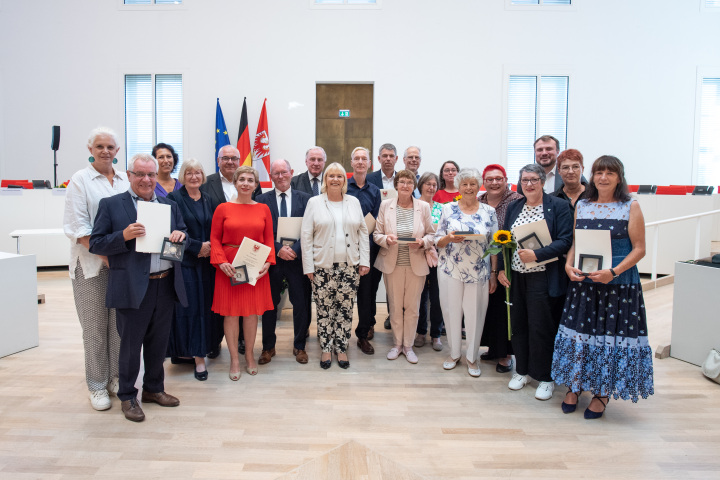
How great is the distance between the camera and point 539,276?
3008 mm

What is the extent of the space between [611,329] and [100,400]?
3199 mm

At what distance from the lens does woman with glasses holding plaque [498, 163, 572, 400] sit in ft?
9.61

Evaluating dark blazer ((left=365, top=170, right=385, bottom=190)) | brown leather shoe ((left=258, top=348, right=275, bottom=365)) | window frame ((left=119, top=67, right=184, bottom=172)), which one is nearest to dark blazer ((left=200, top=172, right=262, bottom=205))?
brown leather shoe ((left=258, top=348, right=275, bottom=365))

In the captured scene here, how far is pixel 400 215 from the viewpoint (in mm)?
3691

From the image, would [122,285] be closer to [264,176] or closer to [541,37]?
[264,176]

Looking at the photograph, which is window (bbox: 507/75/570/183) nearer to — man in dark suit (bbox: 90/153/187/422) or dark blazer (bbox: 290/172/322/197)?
dark blazer (bbox: 290/172/322/197)

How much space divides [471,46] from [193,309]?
7.16 meters

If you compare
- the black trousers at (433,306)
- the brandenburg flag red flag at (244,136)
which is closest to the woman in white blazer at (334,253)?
the black trousers at (433,306)

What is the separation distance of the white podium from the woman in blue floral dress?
14.4 ft

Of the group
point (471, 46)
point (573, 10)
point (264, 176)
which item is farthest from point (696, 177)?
point (264, 176)

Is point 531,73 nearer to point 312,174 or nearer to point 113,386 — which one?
point 312,174

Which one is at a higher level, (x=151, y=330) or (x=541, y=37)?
(x=541, y=37)

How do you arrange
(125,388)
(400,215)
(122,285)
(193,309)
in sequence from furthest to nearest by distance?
(400,215) < (193,309) < (125,388) < (122,285)

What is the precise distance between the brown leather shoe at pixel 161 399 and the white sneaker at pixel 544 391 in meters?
2.42
